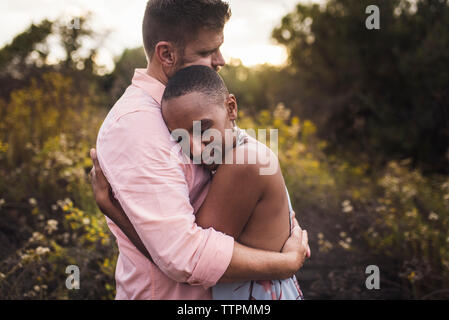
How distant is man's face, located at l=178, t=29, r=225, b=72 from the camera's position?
154 centimetres

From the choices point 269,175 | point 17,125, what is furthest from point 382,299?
point 17,125

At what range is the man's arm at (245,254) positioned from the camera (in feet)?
4.19

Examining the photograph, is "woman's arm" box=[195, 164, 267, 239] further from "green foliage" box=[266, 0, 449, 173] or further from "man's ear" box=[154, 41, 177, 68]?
"green foliage" box=[266, 0, 449, 173]

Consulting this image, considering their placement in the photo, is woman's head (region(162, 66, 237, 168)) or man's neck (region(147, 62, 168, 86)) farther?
man's neck (region(147, 62, 168, 86))

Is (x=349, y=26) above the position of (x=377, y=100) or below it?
above

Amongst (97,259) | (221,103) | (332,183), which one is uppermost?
(221,103)

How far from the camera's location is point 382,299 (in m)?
2.95

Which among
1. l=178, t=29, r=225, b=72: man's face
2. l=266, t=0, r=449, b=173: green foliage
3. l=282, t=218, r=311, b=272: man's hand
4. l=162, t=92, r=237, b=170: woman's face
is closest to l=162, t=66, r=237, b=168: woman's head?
l=162, t=92, r=237, b=170: woman's face

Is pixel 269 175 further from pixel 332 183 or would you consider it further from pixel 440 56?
pixel 440 56

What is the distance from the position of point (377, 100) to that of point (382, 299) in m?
4.84

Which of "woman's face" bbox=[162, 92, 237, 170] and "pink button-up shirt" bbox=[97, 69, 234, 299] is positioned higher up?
"woman's face" bbox=[162, 92, 237, 170]

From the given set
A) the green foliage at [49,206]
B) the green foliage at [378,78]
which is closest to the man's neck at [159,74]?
the green foliage at [49,206]

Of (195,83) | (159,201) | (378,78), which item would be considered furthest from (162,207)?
(378,78)

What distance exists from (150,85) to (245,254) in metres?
0.75
